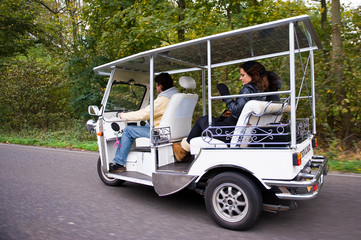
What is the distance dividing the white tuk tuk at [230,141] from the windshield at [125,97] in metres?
0.02

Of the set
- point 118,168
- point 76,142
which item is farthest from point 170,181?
point 76,142

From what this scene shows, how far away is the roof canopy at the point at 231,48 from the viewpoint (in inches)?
140

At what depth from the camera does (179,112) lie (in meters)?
4.79

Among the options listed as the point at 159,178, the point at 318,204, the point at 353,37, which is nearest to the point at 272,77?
the point at 318,204

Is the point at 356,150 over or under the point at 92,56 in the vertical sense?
under

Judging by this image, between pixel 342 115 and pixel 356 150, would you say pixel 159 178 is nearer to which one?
pixel 356 150

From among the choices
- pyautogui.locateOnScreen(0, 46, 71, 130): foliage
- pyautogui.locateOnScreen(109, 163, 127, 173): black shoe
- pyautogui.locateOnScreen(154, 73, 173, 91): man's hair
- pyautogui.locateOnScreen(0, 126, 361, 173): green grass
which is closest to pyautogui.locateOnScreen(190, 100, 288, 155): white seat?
pyautogui.locateOnScreen(154, 73, 173, 91): man's hair

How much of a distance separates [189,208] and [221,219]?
2.81 feet

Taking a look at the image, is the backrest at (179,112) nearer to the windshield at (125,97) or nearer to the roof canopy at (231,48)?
the roof canopy at (231,48)

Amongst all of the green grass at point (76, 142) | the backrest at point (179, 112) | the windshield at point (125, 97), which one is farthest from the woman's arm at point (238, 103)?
the green grass at point (76, 142)

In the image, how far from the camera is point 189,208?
4152 mm

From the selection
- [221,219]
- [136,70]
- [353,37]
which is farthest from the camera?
[353,37]

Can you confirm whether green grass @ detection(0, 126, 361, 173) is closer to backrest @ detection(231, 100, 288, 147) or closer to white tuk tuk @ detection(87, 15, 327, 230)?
white tuk tuk @ detection(87, 15, 327, 230)

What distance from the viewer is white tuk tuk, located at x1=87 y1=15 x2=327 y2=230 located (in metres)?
3.14
